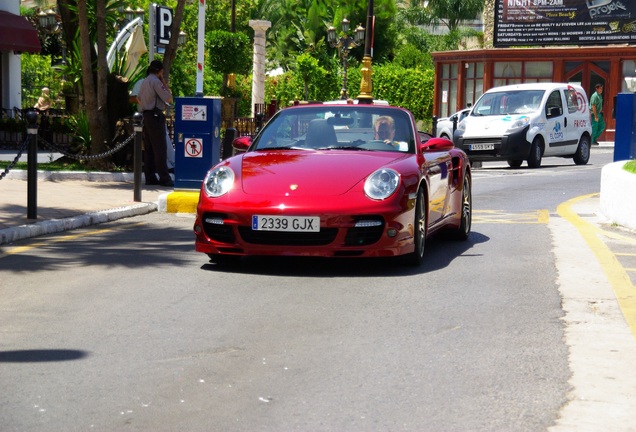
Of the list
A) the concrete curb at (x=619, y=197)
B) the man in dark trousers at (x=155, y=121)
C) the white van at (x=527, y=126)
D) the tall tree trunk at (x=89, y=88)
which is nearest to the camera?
the concrete curb at (x=619, y=197)

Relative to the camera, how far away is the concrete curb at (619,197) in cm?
1170

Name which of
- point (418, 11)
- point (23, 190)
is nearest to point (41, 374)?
point (23, 190)

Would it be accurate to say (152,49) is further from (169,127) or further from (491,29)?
(491,29)

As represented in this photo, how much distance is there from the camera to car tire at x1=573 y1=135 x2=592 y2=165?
26141 mm

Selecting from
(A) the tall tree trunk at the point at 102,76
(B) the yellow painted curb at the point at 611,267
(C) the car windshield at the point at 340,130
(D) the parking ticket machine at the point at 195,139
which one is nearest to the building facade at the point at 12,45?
(A) the tall tree trunk at the point at 102,76

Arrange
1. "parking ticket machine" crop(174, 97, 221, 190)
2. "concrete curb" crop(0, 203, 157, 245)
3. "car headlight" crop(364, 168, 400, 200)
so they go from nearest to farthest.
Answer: "car headlight" crop(364, 168, 400, 200) → "concrete curb" crop(0, 203, 157, 245) → "parking ticket machine" crop(174, 97, 221, 190)

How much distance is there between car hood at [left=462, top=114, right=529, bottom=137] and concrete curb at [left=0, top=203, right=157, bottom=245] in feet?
39.0

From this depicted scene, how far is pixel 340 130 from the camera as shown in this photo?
9758 mm

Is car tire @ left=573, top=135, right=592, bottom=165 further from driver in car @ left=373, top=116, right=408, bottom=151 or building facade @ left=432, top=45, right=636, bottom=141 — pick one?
building facade @ left=432, top=45, right=636, bottom=141

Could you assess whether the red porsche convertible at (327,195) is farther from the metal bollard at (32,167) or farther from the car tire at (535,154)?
the car tire at (535,154)

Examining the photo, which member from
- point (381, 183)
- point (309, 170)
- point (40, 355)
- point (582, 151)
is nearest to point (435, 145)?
point (381, 183)

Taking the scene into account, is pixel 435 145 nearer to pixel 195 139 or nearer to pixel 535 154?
pixel 195 139

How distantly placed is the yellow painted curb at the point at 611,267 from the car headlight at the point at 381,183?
5.72ft

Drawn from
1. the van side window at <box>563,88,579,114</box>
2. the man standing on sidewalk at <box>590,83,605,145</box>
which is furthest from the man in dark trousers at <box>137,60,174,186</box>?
the man standing on sidewalk at <box>590,83,605,145</box>
